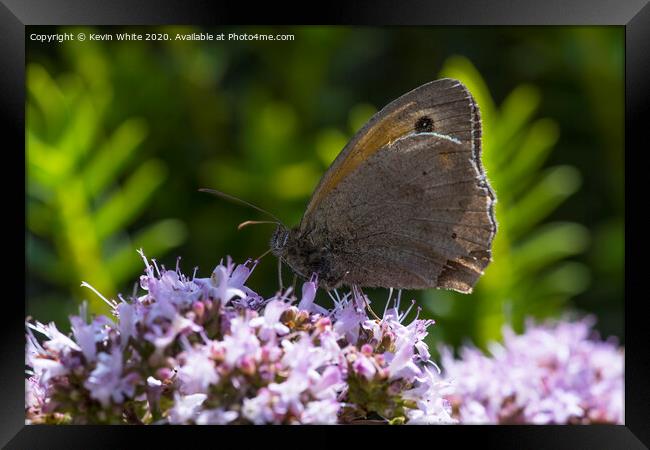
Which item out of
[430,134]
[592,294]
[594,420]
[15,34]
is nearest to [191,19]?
[15,34]

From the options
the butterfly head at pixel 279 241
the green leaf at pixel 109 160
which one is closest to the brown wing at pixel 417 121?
the butterfly head at pixel 279 241

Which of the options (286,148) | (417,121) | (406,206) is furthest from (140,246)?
(417,121)

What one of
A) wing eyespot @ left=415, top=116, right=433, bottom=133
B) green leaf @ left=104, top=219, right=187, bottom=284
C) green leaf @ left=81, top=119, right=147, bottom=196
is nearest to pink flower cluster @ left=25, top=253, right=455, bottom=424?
wing eyespot @ left=415, top=116, right=433, bottom=133

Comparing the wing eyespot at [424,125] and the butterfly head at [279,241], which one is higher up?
the wing eyespot at [424,125]

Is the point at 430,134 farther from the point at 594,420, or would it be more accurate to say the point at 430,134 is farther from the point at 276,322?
the point at 594,420

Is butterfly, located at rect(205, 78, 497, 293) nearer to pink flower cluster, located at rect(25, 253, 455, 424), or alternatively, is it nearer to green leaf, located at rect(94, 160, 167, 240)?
pink flower cluster, located at rect(25, 253, 455, 424)

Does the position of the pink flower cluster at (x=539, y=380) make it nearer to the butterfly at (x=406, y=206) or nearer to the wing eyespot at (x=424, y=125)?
the butterfly at (x=406, y=206)
